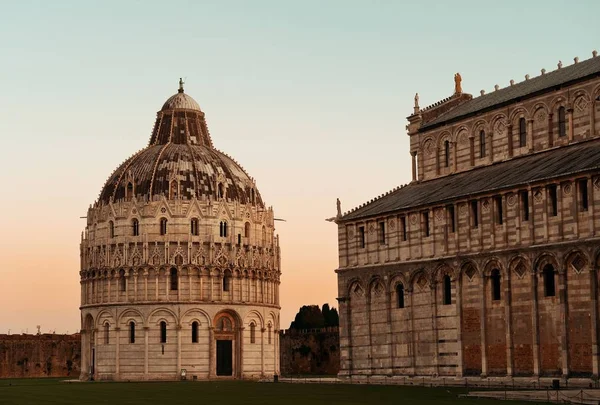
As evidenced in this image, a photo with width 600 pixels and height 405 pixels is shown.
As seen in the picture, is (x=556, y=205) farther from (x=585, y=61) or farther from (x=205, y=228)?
(x=205, y=228)

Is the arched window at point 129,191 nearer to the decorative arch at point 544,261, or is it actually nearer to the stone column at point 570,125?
the stone column at point 570,125

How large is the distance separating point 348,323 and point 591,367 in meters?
22.4

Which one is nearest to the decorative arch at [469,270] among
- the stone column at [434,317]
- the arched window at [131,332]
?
the stone column at [434,317]

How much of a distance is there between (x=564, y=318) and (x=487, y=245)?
760 centimetres

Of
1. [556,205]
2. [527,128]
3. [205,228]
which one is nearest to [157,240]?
[205,228]

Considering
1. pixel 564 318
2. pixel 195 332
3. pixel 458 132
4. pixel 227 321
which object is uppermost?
pixel 458 132

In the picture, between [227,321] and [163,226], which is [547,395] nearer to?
[227,321]

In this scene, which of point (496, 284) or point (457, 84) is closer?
point (496, 284)

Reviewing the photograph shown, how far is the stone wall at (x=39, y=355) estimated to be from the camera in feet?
440

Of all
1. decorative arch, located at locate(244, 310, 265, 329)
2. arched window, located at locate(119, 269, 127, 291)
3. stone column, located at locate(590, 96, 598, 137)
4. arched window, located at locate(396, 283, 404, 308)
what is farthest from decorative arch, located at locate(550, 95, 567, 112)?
arched window, located at locate(119, 269, 127, 291)

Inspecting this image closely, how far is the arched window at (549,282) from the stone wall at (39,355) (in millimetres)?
83150

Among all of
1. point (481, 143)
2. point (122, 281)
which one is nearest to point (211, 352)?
point (122, 281)

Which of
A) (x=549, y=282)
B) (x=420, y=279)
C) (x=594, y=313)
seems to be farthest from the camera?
(x=420, y=279)

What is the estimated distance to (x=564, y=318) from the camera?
63625 mm
